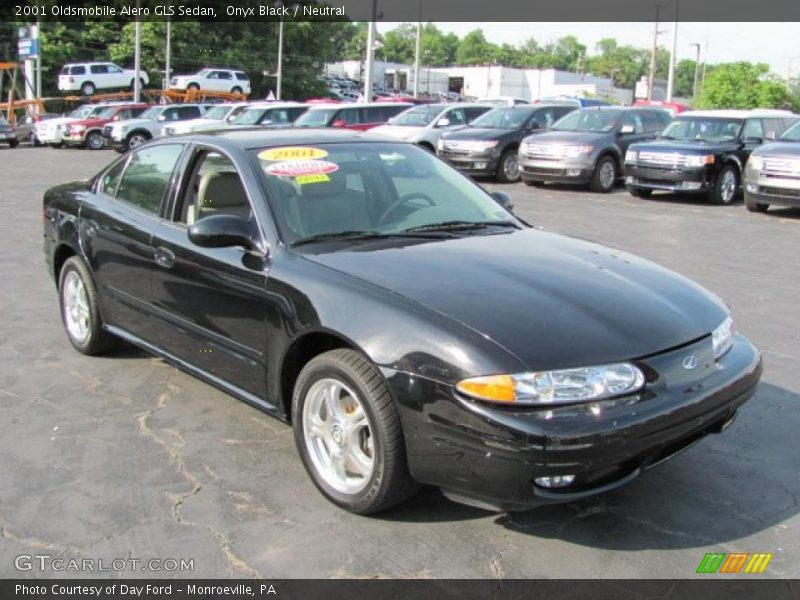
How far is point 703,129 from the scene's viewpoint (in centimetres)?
1512

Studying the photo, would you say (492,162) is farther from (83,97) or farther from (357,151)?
(83,97)

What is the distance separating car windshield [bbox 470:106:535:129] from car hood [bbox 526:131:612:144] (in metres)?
1.48

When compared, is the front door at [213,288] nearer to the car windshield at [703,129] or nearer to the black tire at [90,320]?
the black tire at [90,320]

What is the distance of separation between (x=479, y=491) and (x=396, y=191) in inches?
74.1

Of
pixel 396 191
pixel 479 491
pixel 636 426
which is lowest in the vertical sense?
pixel 479 491

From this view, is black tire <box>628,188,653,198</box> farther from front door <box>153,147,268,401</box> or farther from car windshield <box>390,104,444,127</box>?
front door <box>153,147,268,401</box>

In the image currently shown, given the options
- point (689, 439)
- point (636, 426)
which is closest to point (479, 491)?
point (636, 426)

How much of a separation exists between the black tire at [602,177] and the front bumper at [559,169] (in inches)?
7.0

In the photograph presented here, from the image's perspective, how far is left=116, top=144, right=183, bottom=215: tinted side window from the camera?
465cm

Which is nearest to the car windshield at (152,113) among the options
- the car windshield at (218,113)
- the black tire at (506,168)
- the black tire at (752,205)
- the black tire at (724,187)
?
the car windshield at (218,113)

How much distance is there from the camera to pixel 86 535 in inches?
126

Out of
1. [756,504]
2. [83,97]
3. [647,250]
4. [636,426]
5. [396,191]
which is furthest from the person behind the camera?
[83,97]

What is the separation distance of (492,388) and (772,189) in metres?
11.4

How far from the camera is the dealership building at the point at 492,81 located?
10000 centimetres
